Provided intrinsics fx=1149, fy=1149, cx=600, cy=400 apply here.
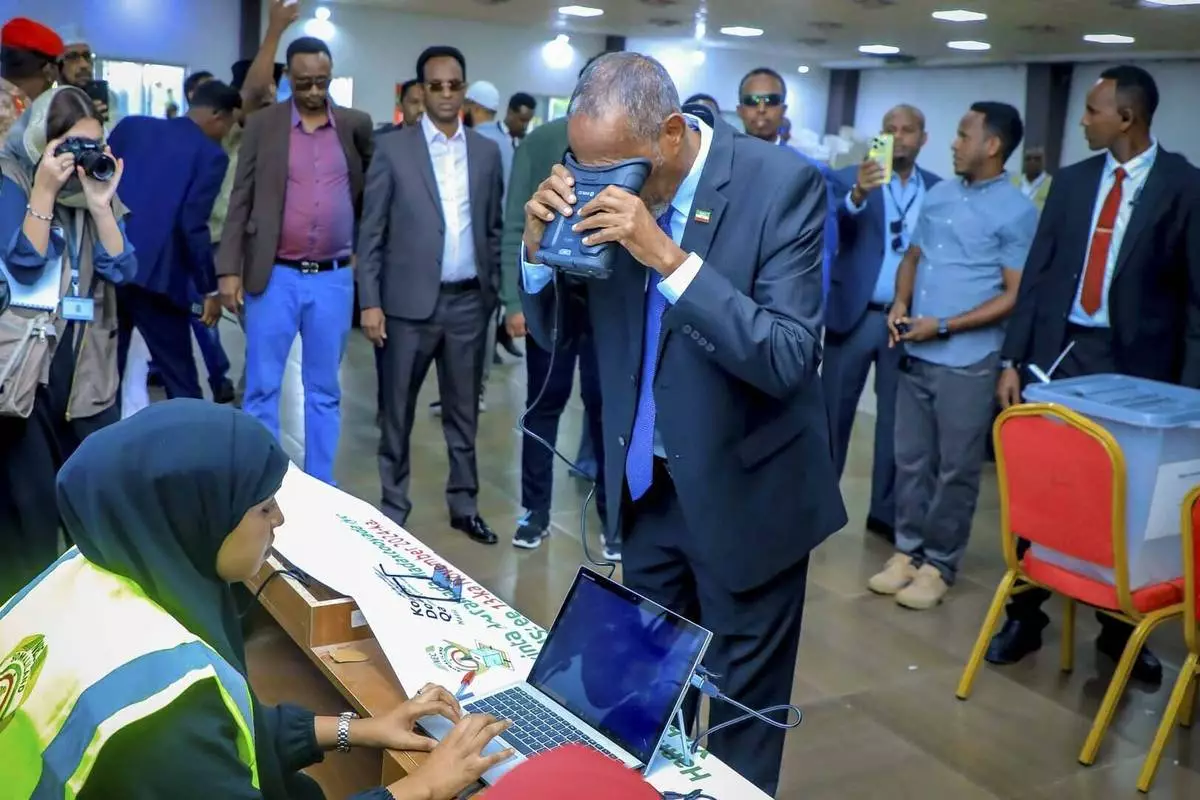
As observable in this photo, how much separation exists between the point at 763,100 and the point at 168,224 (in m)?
2.39

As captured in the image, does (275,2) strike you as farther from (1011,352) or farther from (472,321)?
(1011,352)

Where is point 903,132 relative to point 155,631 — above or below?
above

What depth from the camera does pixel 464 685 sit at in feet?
6.20

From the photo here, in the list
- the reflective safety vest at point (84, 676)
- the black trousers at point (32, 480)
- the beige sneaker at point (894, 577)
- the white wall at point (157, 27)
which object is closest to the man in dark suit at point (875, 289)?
the beige sneaker at point (894, 577)

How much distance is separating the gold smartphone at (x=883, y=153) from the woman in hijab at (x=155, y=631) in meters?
3.15

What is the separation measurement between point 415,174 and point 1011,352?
215 cm

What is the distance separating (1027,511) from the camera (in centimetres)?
317

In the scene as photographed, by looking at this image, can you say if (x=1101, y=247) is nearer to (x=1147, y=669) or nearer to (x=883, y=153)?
(x=883, y=153)

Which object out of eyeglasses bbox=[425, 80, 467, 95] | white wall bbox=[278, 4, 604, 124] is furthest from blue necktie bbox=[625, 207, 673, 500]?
white wall bbox=[278, 4, 604, 124]

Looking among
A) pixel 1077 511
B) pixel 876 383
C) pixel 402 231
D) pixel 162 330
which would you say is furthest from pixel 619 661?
pixel 162 330

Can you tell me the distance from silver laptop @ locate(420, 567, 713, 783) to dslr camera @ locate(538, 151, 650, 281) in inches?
20.1

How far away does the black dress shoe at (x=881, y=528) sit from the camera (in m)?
4.76

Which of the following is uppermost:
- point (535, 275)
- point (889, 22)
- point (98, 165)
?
point (889, 22)

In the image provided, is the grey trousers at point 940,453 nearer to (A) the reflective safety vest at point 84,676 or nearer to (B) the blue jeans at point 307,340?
(B) the blue jeans at point 307,340
